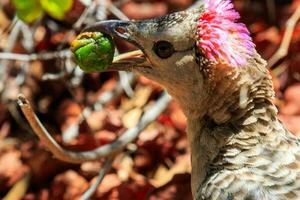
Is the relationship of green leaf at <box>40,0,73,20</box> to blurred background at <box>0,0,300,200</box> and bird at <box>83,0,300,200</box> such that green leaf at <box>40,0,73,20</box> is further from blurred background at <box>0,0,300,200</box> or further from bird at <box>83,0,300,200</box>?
blurred background at <box>0,0,300,200</box>

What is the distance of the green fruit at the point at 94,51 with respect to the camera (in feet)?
12.3

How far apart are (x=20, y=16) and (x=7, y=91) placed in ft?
4.86

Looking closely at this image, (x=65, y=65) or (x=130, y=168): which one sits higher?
(x=65, y=65)

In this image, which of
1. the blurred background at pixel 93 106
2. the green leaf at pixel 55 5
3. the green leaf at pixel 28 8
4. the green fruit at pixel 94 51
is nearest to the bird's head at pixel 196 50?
the green fruit at pixel 94 51

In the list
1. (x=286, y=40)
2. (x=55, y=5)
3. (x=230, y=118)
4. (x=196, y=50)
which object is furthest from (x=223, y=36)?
(x=286, y=40)

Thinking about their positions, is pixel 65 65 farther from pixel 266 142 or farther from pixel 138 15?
pixel 266 142

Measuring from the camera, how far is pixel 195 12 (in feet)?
11.7

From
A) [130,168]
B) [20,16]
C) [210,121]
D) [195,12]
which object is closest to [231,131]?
[210,121]

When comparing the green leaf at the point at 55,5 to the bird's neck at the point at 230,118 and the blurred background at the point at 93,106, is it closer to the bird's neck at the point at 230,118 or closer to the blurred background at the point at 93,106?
the bird's neck at the point at 230,118

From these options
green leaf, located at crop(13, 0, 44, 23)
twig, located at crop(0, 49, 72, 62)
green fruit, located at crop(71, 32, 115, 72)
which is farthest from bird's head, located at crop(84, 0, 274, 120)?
twig, located at crop(0, 49, 72, 62)

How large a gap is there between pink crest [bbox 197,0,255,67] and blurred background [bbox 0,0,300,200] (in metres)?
1.33

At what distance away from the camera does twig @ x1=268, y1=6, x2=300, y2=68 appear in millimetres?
5535

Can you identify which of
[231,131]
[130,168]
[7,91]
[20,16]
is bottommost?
[130,168]

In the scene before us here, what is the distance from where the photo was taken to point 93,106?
539 cm
